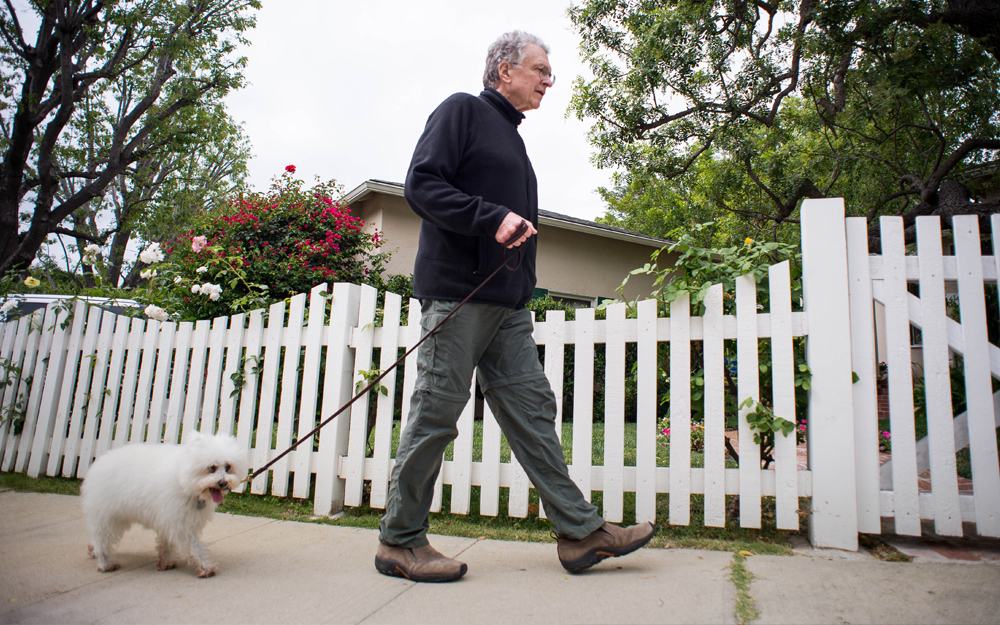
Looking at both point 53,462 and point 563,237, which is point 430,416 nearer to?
point 53,462

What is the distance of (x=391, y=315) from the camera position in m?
2.95

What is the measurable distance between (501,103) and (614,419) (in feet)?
4.71

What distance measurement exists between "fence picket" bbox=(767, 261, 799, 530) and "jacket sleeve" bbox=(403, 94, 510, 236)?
128cm

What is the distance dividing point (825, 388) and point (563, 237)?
29.0ft

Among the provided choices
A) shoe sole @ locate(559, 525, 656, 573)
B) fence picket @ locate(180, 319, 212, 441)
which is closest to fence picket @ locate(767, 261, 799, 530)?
shoe sole @ locate(559, 525, 656, 573)

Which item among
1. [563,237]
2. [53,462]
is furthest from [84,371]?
[563,237]

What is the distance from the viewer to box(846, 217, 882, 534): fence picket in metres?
2.19

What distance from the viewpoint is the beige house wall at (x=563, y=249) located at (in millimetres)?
9422

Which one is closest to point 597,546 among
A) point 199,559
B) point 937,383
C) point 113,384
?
point 199,559

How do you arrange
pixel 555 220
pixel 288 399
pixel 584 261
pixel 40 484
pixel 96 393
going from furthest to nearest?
pixel 584 261
pixel 555 220
pixel 96 393
pixel 40 484
pixel 288 399

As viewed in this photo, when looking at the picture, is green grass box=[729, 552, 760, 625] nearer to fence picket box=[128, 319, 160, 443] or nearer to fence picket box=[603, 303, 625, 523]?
fence picket box=[603, 303, 625, 523]

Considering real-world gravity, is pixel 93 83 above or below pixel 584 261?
above

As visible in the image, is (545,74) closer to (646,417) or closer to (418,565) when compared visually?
(646,417)

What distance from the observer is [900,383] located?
222 centimetres
